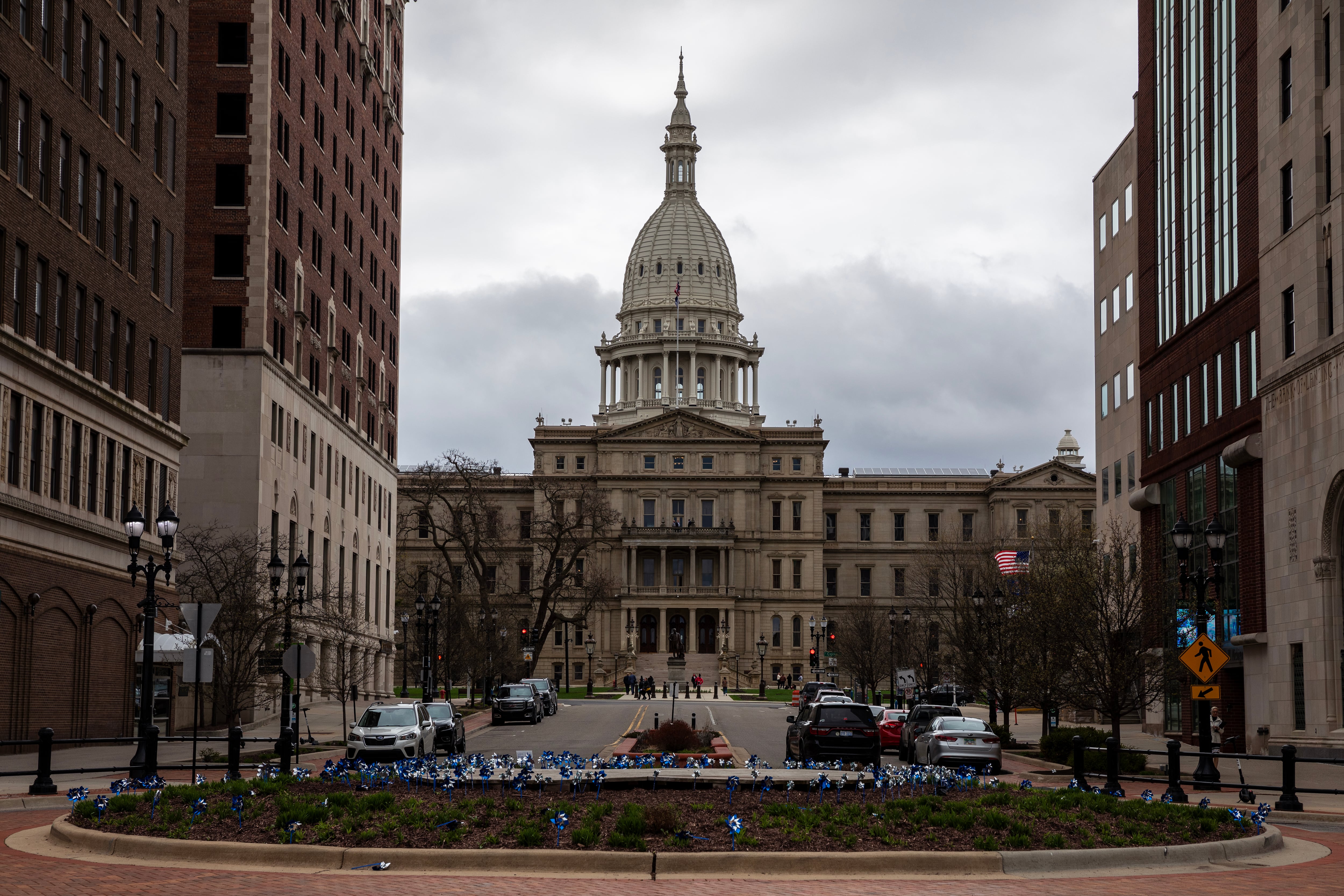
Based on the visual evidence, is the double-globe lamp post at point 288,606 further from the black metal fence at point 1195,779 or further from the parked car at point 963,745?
the black metal fence at point 1195,779

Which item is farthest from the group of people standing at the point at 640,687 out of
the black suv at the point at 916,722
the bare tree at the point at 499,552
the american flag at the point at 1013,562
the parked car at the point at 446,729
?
the black suv at the point at 916,722

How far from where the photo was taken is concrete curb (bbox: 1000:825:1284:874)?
16.8 metres

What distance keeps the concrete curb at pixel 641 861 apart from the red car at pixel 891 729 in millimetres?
31382

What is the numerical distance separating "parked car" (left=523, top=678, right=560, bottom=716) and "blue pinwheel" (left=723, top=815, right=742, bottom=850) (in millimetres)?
51967

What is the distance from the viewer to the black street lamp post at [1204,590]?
29.5m

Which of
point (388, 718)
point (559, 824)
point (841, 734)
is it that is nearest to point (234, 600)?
point (388, 718)

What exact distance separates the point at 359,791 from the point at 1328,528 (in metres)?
29.3

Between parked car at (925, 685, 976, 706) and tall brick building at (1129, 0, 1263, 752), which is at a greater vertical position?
tall brick building at (1129, 0, 1263, 752)

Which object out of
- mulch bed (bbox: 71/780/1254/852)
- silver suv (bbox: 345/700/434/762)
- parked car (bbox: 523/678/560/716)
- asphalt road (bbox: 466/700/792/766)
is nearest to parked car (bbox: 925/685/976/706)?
asphalt road (bbox: 466/700/792/766)

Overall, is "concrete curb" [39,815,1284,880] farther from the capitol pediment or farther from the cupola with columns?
the cupola with columns

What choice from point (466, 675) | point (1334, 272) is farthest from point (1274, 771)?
point (466, 675)

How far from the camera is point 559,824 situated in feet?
56.6

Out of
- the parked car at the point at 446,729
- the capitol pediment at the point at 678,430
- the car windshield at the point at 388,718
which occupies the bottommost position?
the parked car at the point at 446,729

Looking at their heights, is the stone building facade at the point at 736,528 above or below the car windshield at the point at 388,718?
above
